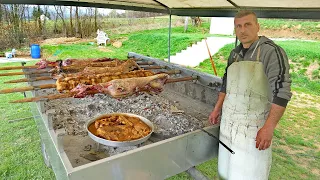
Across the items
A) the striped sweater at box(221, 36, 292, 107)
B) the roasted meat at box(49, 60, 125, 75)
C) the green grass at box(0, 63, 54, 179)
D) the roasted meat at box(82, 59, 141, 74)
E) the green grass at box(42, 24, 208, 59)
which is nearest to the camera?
the striped sweater at box(221, 36, 292, 107)

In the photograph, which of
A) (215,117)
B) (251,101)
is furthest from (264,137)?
(215,117)

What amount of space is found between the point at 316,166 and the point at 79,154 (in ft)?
13.5

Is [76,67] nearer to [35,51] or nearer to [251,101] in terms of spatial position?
[251,101]

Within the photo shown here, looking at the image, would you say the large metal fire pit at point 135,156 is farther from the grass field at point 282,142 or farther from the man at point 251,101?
the grass field at point 282,142

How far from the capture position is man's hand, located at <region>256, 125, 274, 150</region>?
184 centimetres

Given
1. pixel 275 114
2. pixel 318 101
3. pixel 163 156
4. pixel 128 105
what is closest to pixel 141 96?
pixel 128 105

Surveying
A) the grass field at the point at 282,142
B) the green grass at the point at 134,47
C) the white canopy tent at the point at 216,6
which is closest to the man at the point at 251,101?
the white canopy tent at the point at 216,6

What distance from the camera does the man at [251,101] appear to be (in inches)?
72.3

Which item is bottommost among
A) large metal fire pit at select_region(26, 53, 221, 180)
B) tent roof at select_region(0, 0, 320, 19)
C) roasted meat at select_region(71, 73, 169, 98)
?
large metal fire pit at select_region(26, 53, 221, 180)

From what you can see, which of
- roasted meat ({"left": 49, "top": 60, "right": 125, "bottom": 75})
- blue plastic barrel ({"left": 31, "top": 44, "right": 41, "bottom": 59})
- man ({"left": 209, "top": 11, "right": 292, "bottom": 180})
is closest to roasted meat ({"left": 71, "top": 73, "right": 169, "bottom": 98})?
man ({"left": 209, "top": 11, "right": 292, "bottom": 180})

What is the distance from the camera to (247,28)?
6.64 ft

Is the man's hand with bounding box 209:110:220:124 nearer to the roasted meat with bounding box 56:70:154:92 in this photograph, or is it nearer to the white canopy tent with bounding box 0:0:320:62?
the roasted meat with bounding box 56:70:154:92

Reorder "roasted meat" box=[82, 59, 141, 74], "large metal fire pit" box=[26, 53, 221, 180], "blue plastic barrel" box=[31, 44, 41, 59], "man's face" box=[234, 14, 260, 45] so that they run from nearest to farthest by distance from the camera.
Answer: "large metal fire pit" box=[26, 53, 221, 180] → "man's face" box=[234, 14, 260, 45] → "roasted meat" box=[82, 59, 141, 74] → "blue plastic barrel" box=[31, 44, 41, 59]

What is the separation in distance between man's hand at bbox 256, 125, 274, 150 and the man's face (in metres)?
0.82
